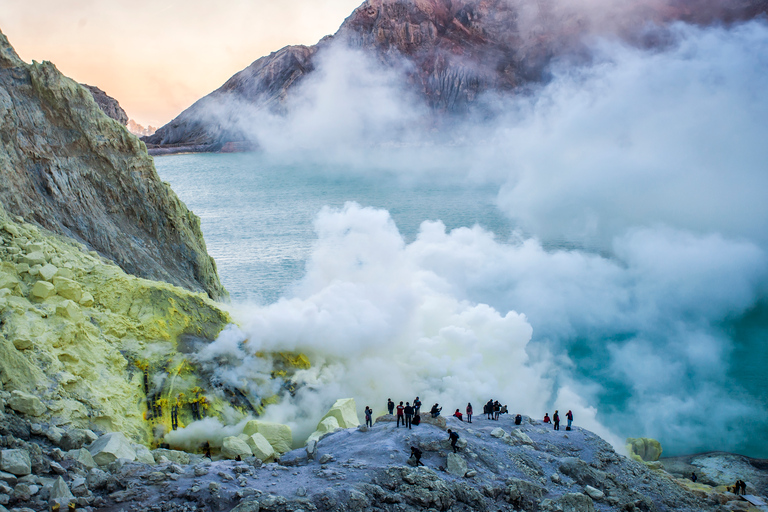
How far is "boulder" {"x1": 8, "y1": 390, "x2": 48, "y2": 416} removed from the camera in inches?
491

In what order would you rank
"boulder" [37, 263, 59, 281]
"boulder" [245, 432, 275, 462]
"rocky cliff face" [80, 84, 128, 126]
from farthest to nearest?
"rocky cliff face" [80, 84, 128, 126], "boulder" [37, 263, 59, 281], "boulder" [245, 432, 275, 462]

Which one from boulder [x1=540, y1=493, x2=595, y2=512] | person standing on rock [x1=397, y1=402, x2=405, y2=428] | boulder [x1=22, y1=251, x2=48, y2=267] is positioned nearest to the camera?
boulder [x1=540, y1=493, x2=595, y2=512]

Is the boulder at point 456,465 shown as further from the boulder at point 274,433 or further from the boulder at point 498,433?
the boulder at point 274,433

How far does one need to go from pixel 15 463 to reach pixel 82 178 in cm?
1589

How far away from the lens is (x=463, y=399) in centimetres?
2731

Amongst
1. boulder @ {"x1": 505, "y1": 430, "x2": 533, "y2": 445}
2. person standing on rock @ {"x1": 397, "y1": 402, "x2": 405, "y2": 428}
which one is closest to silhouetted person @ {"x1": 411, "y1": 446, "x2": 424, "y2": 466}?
person standing on rock @ {"x1": 397, "y1": 402, "x2": 405, "y2": 428}

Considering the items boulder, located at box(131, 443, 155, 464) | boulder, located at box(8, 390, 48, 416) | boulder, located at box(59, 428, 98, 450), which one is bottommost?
boulder, located at box(131, 443, 155, 464)

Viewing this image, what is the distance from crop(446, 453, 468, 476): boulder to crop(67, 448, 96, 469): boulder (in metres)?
9.12

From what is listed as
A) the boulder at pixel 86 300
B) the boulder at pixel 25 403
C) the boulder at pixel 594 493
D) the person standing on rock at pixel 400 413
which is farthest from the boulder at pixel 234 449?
the boulder at pixel 594 493

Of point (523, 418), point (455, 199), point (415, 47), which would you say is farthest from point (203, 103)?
point (523, 418)

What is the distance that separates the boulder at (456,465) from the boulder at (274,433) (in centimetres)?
566

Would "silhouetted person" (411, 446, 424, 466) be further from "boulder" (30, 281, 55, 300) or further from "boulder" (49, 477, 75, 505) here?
"boulder" (30, 281, 55, 300)

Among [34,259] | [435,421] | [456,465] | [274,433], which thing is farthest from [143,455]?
[435,421]

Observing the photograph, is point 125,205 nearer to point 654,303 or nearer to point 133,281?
point 133,281
